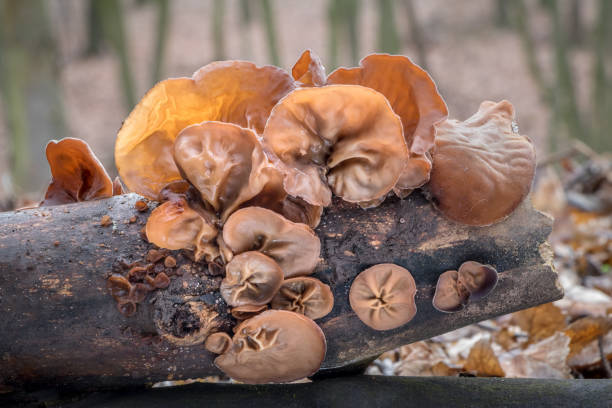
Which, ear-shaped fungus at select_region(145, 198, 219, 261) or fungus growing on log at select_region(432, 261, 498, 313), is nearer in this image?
ear-shaped fungus at select_region(145, 198, 219, 261)

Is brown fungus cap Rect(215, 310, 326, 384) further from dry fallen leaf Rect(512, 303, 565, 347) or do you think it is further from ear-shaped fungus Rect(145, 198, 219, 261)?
dry fallen leaf Rect(512, 303, 565, 347)

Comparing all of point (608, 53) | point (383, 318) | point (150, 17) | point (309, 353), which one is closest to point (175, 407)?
point (309, 353)

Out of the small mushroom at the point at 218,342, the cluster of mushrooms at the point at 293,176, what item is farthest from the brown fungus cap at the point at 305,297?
the small mushroom at the point at 218,342

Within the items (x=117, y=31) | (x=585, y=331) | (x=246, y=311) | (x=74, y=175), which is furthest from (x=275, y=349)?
(x=117, y=31)

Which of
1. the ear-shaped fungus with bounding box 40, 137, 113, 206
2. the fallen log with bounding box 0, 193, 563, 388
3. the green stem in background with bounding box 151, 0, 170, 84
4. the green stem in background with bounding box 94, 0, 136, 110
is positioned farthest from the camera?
the green stem in background with bounding box 151, 0, 170, 84

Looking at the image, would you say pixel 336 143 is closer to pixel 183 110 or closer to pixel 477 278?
pixel 183 110

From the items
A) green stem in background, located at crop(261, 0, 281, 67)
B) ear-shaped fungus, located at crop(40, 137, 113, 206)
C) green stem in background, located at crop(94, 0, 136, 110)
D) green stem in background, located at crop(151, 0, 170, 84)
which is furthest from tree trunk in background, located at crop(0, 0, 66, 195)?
ear-shaped fungus, located at crop(40, 137, 113, 206)
